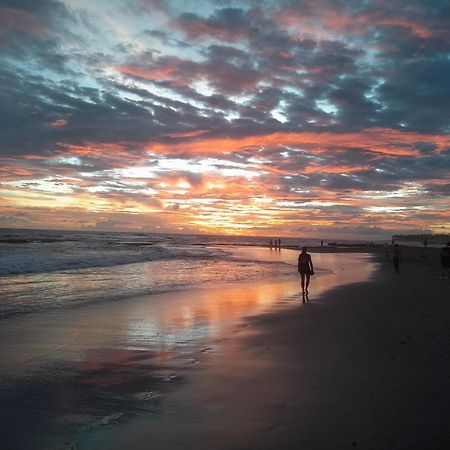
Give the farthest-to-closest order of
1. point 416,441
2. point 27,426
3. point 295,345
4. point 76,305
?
point 76,305
point 295,345
point 27,426
point 416,441

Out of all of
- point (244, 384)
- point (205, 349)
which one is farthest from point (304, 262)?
point (244, 384)

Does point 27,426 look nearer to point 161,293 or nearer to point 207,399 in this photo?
point 207,399

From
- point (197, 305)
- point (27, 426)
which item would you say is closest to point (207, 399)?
point (27, 426)

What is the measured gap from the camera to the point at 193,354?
8305 mm

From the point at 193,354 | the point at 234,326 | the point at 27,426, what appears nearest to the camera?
the point at 27,426

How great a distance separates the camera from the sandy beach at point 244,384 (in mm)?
4750

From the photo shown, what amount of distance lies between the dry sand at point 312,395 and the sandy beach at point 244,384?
0.02m

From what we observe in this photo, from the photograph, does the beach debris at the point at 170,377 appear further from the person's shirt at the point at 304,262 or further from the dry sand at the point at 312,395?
the person's shirt at the point at 304,262

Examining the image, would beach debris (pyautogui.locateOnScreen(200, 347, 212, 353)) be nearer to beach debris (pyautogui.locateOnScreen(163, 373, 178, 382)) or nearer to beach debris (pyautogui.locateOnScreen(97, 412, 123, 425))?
beach debris (pyautogui.locateOnScreen(163, 373, 178, 382))

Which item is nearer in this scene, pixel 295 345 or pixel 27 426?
pixel 27 426

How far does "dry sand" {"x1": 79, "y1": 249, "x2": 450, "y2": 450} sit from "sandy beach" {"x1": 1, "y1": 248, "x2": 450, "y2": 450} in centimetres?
2

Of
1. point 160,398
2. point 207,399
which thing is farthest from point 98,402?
point 207,399

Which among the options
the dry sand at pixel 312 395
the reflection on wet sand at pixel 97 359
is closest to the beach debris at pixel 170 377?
the reflection on wet sand at pixel 97 359

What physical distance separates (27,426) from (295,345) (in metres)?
5.63
